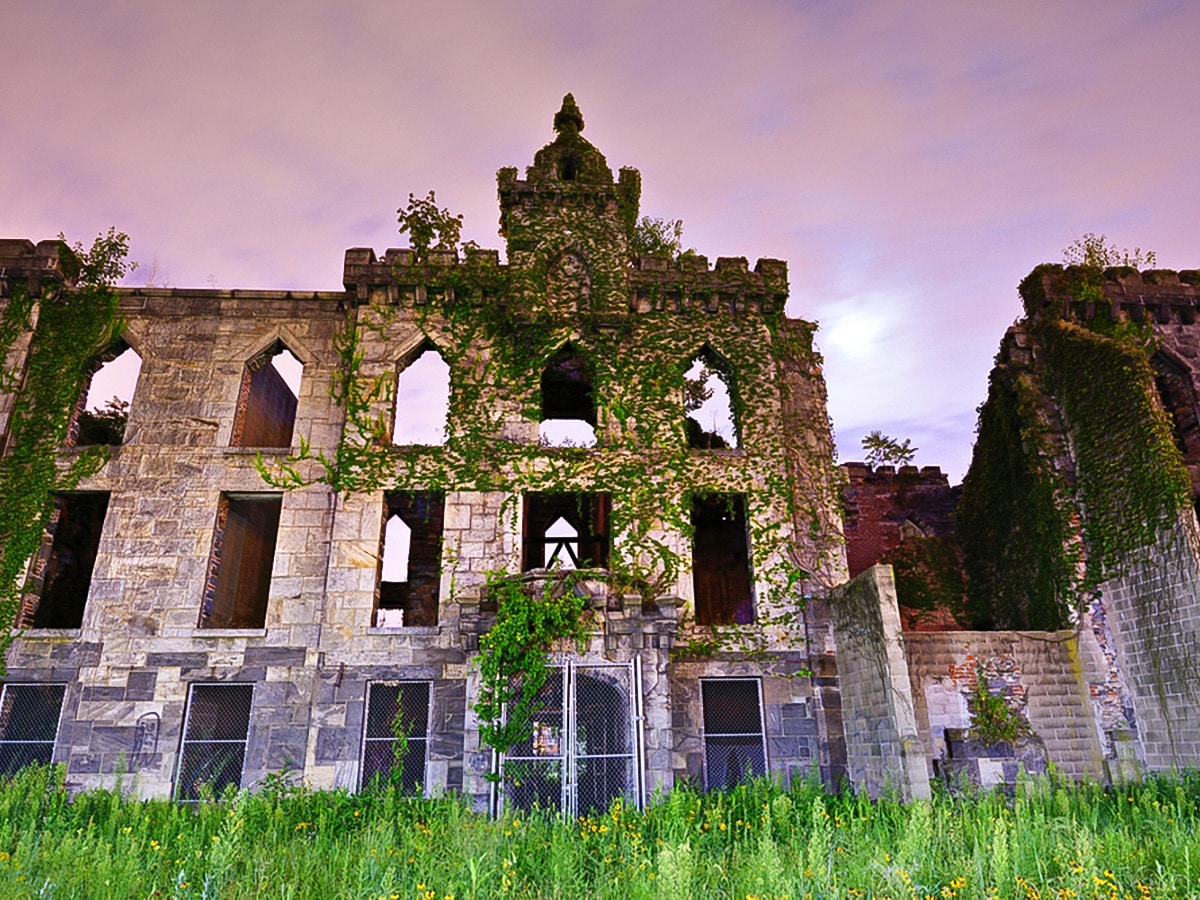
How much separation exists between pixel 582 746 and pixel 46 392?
12.8m

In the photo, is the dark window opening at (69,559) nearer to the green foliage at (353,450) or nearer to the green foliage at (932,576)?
the green foliage at (353,450)

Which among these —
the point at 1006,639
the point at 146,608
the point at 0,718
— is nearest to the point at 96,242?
the point at 146,608

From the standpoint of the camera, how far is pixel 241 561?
1617 cm

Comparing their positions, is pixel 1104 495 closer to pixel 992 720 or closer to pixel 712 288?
pixel 992 720

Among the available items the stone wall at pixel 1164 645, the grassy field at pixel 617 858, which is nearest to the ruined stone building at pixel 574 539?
the stone wall at pixel 1164 645

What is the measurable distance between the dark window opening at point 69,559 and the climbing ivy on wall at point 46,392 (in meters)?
0.49

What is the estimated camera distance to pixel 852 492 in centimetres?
2303

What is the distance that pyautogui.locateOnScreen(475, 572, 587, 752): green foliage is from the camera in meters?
12.2

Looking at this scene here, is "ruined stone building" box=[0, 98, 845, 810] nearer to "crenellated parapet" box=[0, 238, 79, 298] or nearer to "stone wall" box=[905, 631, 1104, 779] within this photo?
"crenellated parapet" box=[0, 238, 79, 298]

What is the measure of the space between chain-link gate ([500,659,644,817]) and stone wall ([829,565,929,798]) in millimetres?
3807

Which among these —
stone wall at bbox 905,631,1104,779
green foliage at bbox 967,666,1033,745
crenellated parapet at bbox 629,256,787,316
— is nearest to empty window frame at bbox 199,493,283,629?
crenellated parapet at bbox 629,256,787,316

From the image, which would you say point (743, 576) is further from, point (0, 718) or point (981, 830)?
point (0, 718)

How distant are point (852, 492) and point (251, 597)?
53.4 feet

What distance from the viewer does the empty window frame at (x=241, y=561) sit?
15.0 meters
